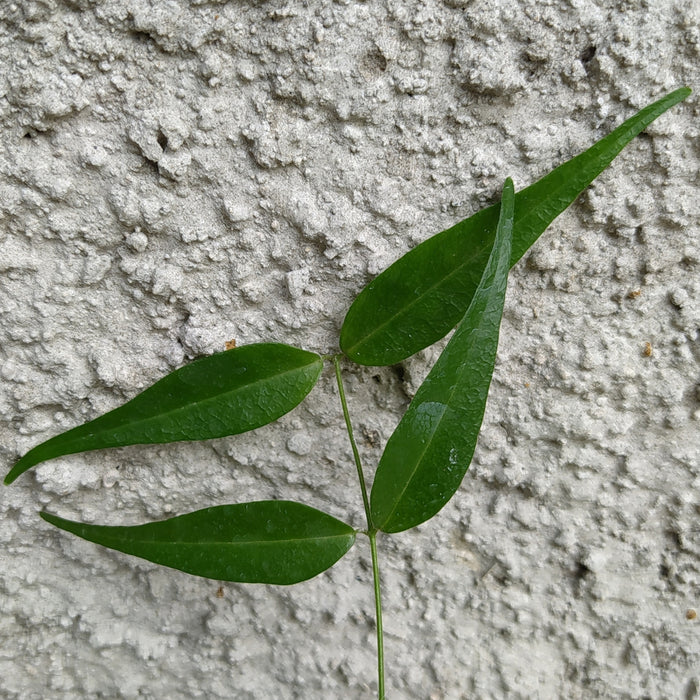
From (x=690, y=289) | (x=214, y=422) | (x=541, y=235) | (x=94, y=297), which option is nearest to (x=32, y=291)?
(x=94, y=297)

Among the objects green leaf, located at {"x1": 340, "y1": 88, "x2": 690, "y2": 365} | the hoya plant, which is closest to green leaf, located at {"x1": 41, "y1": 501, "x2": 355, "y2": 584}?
the hoya plant

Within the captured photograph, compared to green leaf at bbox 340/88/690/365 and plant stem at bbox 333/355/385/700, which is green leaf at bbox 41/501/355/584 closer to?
plant stem at bbox 333/355/385/700

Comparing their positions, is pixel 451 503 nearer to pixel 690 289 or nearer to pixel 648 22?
pixel 690 289

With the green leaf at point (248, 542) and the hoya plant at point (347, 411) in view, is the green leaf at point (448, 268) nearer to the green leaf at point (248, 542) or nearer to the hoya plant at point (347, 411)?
the hoya plant at point (347, 411)

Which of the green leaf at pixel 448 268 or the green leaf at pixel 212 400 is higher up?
the green leaf at pixel 448 268

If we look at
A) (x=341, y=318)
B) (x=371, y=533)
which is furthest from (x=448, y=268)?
(x=371, y=533)

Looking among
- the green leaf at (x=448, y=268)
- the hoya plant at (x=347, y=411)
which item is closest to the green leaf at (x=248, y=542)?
the hoya plant at (x=347, y=411)

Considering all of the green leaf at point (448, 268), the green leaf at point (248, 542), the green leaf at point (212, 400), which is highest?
the green leaf at point (448, 268)
